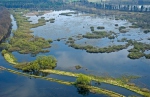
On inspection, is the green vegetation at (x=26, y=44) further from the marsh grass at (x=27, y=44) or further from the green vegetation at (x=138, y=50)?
the green vegetation at (x=138, y=50)

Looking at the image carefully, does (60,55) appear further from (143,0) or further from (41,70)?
(143,0)

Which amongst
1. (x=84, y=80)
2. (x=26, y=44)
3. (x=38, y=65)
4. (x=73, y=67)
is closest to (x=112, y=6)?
(x=26, y=44)

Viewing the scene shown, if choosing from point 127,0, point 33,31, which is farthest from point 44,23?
point 127,0

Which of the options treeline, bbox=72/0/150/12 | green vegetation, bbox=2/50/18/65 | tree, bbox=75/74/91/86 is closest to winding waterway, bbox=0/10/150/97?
green vegetation, bbox=2/50/18/65

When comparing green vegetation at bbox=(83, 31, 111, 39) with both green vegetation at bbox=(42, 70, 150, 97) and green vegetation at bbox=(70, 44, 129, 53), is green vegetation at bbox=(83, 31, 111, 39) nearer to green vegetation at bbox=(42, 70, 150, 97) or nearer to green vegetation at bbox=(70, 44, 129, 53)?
green vegetation at bbox=(70, 44, 129, 53)

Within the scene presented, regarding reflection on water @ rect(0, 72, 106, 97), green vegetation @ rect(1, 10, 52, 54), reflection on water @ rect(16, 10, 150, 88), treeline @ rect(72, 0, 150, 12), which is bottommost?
reflection on water @ rect(0, 72, 106, 97)

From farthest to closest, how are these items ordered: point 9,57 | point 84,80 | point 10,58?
point 9,57 < point 10,58 < point 84,80

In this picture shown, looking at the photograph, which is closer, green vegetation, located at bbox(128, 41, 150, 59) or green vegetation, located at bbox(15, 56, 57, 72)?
green vegetation, located at bbox(15, 56, 57, 72)

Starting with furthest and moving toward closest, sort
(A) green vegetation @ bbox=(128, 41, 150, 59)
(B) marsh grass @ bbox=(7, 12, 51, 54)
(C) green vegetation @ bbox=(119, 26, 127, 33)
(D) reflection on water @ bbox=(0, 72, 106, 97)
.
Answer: (C) green vegetation @ bbox=(119, 26, 127, 33)
(B) marsh grass @ bbox=(7, 12, 51, 54)
(A) green vegetation @ bbox=(128, 41, 150, 59)
(D) reflection on water @ bbox=(0, 72, 106, 97)

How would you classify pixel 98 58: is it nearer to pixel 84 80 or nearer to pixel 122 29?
pixel 84 80

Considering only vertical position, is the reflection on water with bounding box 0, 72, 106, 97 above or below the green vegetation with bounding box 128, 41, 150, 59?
below

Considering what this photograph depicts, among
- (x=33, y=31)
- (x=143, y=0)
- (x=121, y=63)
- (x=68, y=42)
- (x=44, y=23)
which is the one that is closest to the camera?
(x=121, y=63)
